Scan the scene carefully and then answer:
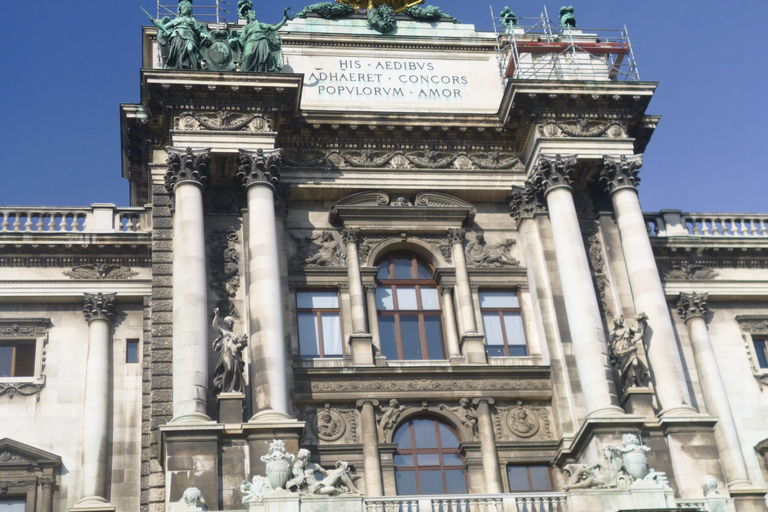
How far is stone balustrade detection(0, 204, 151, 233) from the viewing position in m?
33.4

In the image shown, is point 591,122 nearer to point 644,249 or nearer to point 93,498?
point 644,249

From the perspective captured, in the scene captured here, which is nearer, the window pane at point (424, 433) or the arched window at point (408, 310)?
the window pane at point (424, 433)

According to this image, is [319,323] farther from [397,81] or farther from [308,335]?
[397,81]

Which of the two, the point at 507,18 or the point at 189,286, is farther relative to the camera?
the point at 507,18

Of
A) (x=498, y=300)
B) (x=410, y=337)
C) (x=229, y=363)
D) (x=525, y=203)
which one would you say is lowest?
(x=229, y=363)

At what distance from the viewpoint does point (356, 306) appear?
3148 cm

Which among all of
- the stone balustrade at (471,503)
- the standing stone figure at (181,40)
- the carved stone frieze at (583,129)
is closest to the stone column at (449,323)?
the carved stone frieze at (583,129)

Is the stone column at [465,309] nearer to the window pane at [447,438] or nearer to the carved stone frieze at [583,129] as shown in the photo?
the window pane at [447,438]

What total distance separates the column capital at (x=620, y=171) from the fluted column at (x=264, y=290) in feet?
29.3

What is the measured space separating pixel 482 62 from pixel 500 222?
18.2ft

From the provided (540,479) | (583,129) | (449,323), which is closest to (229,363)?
(449,323)

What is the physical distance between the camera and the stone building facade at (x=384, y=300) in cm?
2848

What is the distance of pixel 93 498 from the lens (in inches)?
1151

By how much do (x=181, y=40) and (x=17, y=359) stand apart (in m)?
9.52
